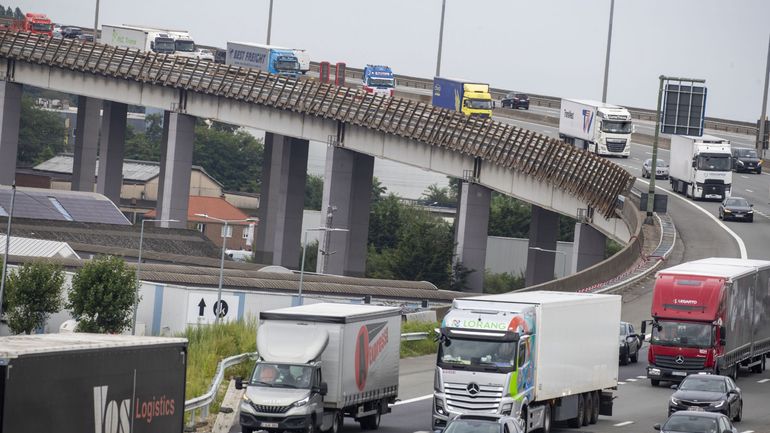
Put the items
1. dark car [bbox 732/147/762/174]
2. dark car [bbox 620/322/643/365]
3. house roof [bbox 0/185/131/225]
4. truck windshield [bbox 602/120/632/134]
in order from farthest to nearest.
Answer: dark car [bbox 732/147/762/174] → truck windshield [bbox 602/120/632/134] → house roof [bbox 0/185/131/225] → dark car [bbox 620/322/643/365]

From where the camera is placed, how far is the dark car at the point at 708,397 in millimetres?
39062

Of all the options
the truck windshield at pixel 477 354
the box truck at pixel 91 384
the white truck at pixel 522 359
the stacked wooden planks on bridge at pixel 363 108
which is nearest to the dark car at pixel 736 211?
the stacked wooden planks on bridge at pixel 363 108

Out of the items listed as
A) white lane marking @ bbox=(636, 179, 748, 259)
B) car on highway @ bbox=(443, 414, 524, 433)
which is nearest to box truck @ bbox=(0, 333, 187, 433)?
car on highway @ bbox=(443, 414, 524, 433)

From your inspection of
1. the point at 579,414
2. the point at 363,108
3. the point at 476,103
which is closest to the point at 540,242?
the point at 363,108

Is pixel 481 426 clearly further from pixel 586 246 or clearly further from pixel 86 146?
pixel 86 146

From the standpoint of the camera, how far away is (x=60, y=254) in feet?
293

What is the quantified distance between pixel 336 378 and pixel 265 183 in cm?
9352

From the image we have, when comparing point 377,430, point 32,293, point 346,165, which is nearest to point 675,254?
point 346,165

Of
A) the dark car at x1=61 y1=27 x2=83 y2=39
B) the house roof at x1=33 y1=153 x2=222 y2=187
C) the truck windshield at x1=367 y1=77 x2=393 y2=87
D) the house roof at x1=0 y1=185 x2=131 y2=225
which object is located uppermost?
the dark car at x1=61 y1=27 x2=83 y2=39

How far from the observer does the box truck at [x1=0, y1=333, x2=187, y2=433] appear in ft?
65.6

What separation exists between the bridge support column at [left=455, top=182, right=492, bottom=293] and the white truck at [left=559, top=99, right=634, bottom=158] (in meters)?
17.7

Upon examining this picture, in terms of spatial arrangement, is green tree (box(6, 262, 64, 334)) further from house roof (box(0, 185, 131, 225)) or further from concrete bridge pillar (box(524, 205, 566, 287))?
concrete bridge pillar (box(524, 205, 566, 287))

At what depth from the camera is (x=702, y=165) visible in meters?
100

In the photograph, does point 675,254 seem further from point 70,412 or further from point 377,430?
point 70,412
